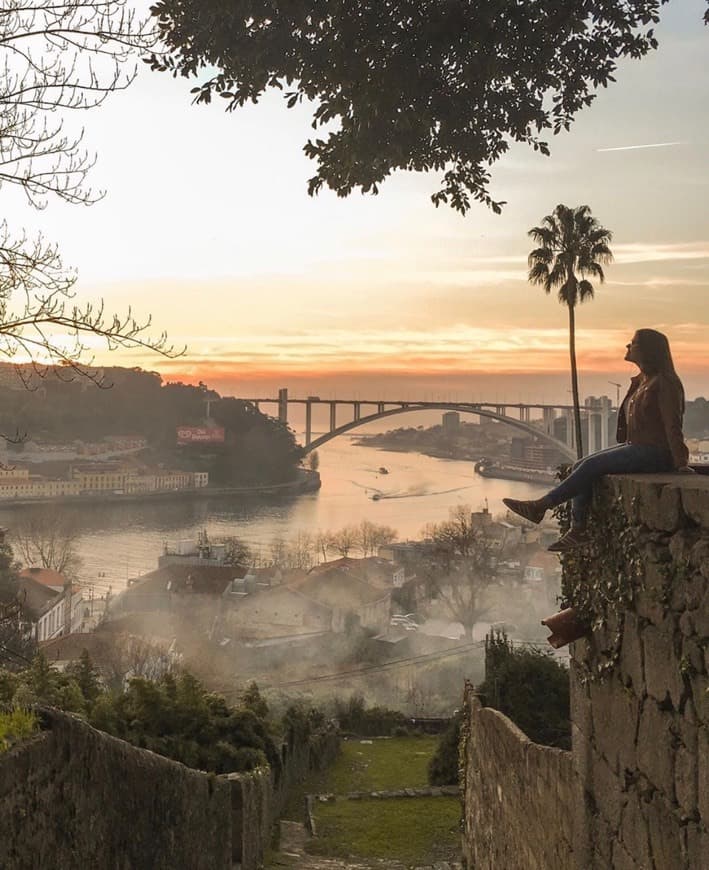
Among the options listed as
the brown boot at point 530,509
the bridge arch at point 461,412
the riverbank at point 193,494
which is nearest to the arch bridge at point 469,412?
the bridge arch at point 461,412

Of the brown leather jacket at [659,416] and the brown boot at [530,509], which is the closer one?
the brown leather jacket at [659,416]

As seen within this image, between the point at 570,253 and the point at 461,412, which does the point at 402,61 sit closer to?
the point at 570,253

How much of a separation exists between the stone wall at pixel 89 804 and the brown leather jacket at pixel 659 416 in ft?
8.24

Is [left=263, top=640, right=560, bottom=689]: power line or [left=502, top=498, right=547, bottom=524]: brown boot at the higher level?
[left=502, top=498, right=547, bottom=524]: brown boot

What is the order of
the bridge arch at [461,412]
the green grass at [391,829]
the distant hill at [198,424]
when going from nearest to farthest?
1. the green grass at [391,829]
2. the bridge arch at [461,412]
3. the distant hill at [198,424]

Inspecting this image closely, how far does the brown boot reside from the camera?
3.41 meters

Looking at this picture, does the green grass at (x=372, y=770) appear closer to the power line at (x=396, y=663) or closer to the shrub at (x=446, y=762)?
the shrub at (x=446, y=762)

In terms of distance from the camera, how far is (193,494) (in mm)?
68438

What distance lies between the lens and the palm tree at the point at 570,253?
14125 mm

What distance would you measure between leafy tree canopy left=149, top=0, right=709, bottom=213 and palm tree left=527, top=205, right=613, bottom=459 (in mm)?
7674

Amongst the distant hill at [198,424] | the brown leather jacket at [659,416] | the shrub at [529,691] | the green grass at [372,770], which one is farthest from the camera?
the distant hill at [198,424]

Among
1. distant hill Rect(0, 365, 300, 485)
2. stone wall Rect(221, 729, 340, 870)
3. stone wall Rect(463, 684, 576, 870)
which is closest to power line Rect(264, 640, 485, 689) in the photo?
stone wall Rect(221, 729, 340, 870)

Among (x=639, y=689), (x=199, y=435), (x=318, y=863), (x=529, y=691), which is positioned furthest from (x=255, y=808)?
(x=199, y=435)

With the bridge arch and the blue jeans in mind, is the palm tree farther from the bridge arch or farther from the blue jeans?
the bridge arch
